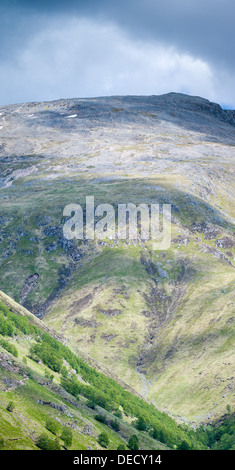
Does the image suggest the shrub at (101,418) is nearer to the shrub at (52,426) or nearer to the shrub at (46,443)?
the shrub at (52,426)

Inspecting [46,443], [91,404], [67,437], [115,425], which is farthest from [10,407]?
[91,404]

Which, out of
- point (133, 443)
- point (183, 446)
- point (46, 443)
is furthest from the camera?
point (183, 446)

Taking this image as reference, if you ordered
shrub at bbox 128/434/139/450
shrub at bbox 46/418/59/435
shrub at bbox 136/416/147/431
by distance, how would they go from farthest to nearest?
shrub at bbox 136/416/147/431, shrub at bbox 128/434/139/450, shrub at bbox 46/418/59/435

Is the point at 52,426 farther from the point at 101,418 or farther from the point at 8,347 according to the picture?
the point at 101,418

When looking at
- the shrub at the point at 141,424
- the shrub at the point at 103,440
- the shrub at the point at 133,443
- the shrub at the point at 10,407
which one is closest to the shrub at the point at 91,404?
the shrub at the point at 133,443

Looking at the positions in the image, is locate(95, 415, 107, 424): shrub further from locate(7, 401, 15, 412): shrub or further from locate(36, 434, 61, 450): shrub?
locate(36, 434, 61, 450): shrub

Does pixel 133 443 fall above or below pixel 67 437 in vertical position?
below

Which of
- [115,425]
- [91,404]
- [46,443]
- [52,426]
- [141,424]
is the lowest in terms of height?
[141,424]

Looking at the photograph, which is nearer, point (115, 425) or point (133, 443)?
point (133, 443)

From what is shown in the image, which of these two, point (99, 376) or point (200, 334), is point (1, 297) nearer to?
point (99, 376)

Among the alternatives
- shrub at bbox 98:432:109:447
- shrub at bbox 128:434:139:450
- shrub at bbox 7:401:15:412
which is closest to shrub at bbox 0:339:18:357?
shrub at bbox 7:401:15:412

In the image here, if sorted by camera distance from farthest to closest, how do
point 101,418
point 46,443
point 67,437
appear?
point 101,418, point 67,437, point 46,443
